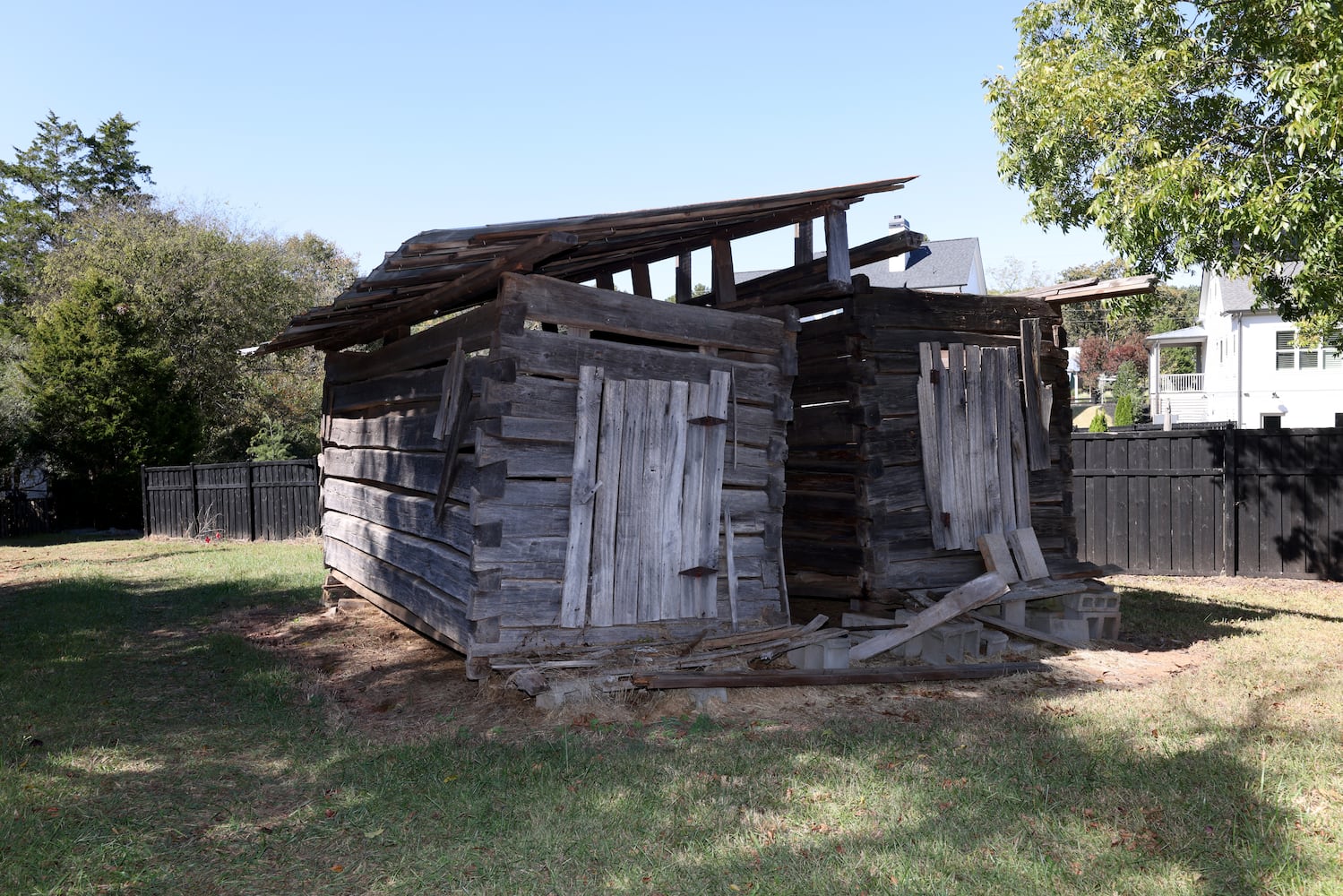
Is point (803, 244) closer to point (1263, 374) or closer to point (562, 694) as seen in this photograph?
point (562, 694)

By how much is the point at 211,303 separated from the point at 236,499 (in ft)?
29.8

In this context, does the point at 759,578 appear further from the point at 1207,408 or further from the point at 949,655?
the point at 1207,408

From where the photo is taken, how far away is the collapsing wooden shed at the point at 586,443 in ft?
20.8

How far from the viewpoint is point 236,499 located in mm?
18469

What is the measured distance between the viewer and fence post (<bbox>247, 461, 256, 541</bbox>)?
720 inches

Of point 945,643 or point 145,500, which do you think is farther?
point 145,500

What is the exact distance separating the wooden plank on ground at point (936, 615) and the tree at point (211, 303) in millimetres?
20358

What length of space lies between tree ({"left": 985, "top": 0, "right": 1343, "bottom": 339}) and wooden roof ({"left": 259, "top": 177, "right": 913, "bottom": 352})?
12.7ft

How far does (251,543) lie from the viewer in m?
17.8

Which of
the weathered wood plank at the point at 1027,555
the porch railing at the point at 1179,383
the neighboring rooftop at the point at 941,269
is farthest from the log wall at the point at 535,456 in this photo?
the neighboring rooftop at the point at 941,269

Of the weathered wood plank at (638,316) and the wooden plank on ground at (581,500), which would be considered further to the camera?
the wooden plank on ground at (581,500)

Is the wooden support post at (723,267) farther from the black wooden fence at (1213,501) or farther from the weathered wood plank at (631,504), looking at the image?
the black wooden fence at (1213,501)

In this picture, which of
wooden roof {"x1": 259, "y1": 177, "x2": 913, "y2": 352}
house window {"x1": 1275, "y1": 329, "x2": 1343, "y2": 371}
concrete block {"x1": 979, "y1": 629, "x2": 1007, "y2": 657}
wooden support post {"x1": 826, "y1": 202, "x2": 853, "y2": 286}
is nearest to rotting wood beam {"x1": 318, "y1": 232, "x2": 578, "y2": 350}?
wooden roof {"x1": 259, "y1": 177, "x2": 913, "y2": 352}

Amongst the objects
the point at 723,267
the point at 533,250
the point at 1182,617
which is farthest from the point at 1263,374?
the point at 533,250
